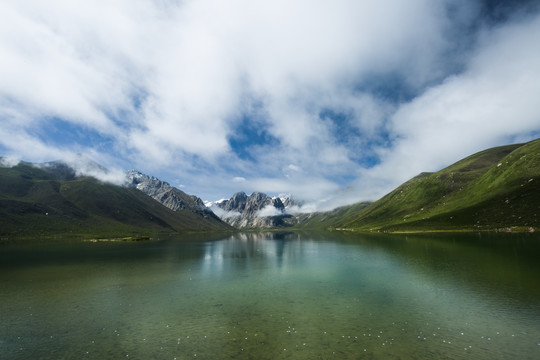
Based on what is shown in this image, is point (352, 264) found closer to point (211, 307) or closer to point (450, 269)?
point (450, 269)

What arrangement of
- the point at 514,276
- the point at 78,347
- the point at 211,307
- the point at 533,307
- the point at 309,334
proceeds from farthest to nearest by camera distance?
1. the point at 514,276
2. the point at 211,307
3. the point at 533,307
4. the point at 309,334
5. the point at 78,347

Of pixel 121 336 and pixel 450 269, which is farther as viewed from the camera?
pixel 450 269

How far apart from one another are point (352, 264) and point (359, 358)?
58770 millimetres

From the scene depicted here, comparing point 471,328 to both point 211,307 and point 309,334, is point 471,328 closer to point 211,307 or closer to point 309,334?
point 309,334

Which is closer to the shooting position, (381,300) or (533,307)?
(533,307)

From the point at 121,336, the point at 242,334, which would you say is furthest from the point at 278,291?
the point at 121,336

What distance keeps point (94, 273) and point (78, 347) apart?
4917cm

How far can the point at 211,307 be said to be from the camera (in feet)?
125

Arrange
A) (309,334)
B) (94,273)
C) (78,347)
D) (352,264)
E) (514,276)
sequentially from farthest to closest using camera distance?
(352,264)
(94,273)
(514,276)
(309,334)
(78,347)

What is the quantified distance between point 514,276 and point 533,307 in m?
22.2

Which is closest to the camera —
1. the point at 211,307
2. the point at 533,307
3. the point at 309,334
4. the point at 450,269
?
the point at 309,334

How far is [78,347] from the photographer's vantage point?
25.2 m

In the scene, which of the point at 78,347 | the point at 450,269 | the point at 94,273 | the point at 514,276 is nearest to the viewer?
the point at 78,347

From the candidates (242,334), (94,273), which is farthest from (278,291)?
(94,273)
